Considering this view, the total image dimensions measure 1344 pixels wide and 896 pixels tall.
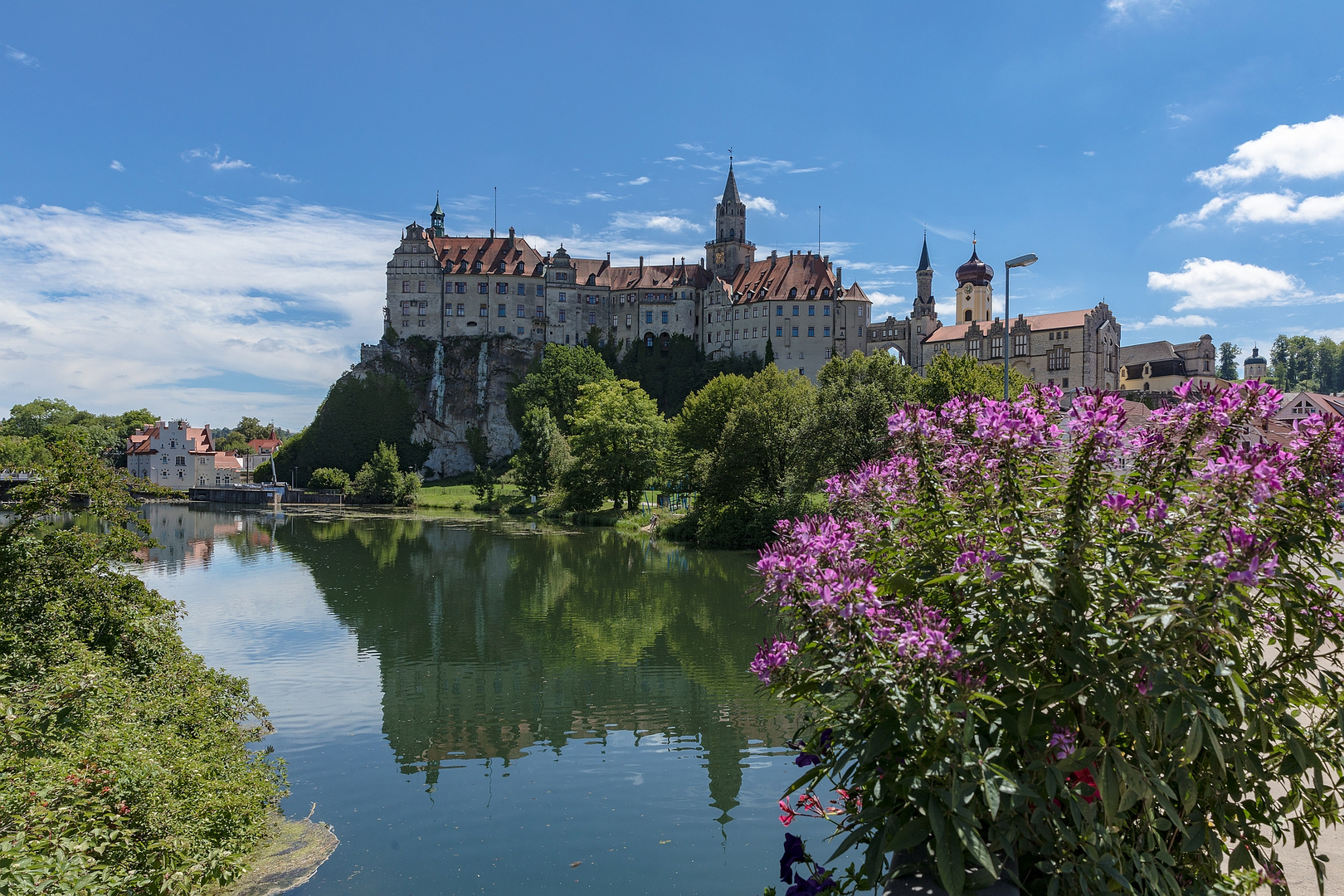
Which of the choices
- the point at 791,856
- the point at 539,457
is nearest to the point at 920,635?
the point at 791,856

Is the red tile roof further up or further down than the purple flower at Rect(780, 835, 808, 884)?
further up

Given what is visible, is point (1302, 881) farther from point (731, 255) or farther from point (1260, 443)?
point (731, 255)

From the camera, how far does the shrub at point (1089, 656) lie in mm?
4387

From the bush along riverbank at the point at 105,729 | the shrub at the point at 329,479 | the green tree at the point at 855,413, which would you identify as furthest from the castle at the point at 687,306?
the bush along riverbank at the point at 105,729

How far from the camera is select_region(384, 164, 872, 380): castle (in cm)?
10988

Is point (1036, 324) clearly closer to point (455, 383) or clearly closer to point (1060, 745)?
point (455, 383)

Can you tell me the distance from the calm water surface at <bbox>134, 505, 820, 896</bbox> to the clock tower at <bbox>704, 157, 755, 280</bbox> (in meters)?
87.5

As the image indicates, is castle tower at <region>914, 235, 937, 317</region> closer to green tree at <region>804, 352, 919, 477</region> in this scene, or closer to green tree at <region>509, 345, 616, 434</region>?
green tree at <region>509, 345, 616, 434</region>

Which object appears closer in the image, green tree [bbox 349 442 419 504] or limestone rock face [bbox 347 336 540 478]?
green tree [bbox 349 442 419 504]

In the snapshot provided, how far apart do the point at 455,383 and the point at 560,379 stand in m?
19.6

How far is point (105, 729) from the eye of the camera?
9.84 metres

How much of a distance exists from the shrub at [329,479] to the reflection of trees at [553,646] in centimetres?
5266

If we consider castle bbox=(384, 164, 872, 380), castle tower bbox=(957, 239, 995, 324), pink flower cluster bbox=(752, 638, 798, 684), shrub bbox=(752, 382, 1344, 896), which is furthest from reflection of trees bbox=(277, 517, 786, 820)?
castle tower bbox=(957, 239, 995, 324)

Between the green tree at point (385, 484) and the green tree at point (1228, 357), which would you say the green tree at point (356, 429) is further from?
the green tree at point (1228, 357)
